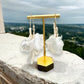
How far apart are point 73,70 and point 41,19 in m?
0.59

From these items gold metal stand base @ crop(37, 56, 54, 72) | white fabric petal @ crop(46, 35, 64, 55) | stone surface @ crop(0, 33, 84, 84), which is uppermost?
white fabric petal @ crop(46, 35, 64, 55)

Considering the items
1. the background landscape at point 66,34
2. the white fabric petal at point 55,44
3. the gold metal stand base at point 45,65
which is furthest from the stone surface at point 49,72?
the background landscape at point 66,34

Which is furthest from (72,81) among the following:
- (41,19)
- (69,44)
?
(69,44)

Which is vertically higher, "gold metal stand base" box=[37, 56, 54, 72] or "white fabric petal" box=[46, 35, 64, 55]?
"white fabric petal" box=[46, 35, 64, 55]

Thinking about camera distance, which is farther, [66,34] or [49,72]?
[66,34]

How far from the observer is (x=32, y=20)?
1.10m

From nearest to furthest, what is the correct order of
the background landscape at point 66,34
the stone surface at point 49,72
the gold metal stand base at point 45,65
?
1. the stone surface at point 49,72
2. the gold metal stand base at point 45,65
3. the background landscape at point 66,34

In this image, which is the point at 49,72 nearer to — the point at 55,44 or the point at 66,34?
the point at 55,44

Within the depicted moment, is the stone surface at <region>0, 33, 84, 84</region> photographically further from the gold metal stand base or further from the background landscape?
the background landscape

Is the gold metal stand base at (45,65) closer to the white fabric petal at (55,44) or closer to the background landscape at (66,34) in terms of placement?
the white fabric petal at (55,44)

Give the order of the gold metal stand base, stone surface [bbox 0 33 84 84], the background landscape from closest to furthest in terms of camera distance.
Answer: stone surface [bbox 0 33 84 84] → the gold metal stand base → the background landscape

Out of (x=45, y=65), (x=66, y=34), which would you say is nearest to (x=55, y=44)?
(x=45, y=65)

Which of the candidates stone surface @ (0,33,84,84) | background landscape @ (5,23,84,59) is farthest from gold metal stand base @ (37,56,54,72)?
background landscape @ (5,23,84,59)

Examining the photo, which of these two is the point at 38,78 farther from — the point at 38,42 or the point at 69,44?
the point at 69,44
